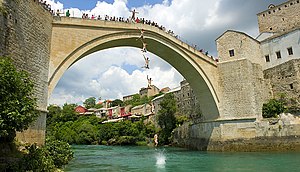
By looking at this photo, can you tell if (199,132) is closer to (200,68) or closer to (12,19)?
(200,68)

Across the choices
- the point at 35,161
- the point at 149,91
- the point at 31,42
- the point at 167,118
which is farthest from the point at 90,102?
the point at 35,161

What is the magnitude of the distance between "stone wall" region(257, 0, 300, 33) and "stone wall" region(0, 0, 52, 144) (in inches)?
1084

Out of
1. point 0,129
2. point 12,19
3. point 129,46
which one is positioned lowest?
point 0,129

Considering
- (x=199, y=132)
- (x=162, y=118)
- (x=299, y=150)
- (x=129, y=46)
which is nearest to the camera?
(x=299, y=150)

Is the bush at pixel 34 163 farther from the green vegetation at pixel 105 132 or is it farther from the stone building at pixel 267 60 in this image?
the green vegetation at pixel 105 132

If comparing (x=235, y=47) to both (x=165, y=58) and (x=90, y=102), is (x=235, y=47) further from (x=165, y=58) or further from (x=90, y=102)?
(x=90, y=102)

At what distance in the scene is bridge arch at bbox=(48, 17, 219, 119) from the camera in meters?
13.6

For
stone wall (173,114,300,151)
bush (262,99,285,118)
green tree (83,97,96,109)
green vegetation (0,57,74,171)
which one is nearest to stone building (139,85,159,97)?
green tree (83,97,96,109)

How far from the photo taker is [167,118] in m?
34.5

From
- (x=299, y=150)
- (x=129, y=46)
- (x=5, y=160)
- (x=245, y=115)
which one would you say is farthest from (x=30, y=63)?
(x=299, y=150)

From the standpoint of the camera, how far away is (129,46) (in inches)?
731

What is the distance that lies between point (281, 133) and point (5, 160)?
1717 centimetres

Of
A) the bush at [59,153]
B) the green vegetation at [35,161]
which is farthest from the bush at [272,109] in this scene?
the green vegetation at [35,161]

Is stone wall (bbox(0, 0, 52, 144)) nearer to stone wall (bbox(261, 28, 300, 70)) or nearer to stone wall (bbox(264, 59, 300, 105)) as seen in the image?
stone wall (bbox(264, 59, 300, 105))
